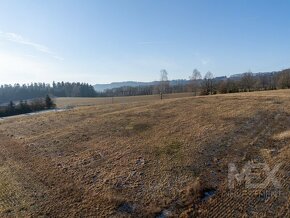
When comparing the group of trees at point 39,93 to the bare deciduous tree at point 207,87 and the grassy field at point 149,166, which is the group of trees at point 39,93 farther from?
the grassy field at point 149,166

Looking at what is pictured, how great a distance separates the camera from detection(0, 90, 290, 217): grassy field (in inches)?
436

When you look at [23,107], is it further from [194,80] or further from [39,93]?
[39,93]

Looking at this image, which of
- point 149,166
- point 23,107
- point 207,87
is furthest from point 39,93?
point 149,166

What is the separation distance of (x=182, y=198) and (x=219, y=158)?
4658 mm

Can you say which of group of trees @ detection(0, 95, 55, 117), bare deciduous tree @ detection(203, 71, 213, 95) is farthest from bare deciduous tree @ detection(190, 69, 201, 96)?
→ group of trees @ detection(0, 95, 55, 117)
